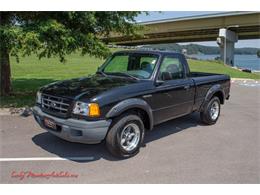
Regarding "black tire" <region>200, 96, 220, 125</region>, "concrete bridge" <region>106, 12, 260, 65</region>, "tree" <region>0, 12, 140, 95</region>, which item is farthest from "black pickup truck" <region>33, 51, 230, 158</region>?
"concrete bridge" <region>106, 12, 260, 65</region>

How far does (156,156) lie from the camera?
482 centimetres

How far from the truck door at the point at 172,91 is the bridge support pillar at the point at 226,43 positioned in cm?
3590

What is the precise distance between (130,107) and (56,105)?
1203 millimetres

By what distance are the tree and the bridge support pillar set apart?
110 ft

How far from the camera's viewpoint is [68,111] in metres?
4.46

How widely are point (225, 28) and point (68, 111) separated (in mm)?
38839

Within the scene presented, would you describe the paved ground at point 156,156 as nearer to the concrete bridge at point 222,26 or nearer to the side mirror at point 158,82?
the side mirror at point 158,82

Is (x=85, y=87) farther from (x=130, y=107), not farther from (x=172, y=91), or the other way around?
(x=172, y=91)

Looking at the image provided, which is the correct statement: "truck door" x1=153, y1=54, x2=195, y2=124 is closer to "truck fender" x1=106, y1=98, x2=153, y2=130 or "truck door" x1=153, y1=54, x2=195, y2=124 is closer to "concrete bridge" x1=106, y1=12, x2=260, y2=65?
"truck fender" x1=106, y1=98, x2=153, y2=130

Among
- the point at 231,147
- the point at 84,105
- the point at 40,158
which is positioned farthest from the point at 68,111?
the point at 231,147

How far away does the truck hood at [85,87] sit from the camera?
4.53 metres

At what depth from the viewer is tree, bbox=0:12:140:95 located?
21.8ft

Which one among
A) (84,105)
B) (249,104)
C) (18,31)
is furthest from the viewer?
(249,104)

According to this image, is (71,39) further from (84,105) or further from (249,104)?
(249,104)
